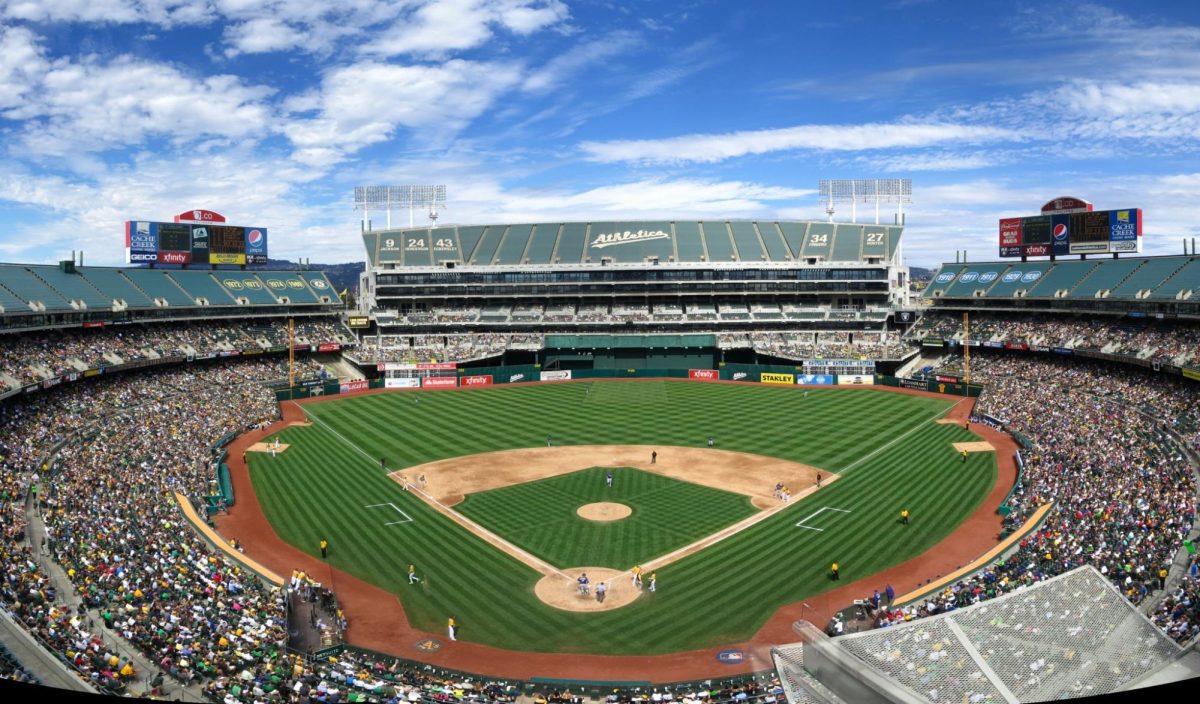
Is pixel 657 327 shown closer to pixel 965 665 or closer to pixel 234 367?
pixel 234 367

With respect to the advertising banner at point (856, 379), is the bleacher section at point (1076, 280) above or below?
above

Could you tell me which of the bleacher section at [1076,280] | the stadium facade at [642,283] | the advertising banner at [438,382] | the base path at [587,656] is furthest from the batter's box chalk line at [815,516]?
the stadium facade at [642,283]

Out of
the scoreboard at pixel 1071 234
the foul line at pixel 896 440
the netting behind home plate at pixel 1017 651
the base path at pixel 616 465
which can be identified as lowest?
the base path at pixel 616 465

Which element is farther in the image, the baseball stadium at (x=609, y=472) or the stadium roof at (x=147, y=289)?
the stadium roof at (x=147, y=289)

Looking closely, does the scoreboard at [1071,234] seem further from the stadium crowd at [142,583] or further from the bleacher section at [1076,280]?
the stadium crowd at [142,583]

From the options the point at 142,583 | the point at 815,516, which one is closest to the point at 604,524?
the point at 815,516

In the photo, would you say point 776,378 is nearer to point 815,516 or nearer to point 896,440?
point 896,440
